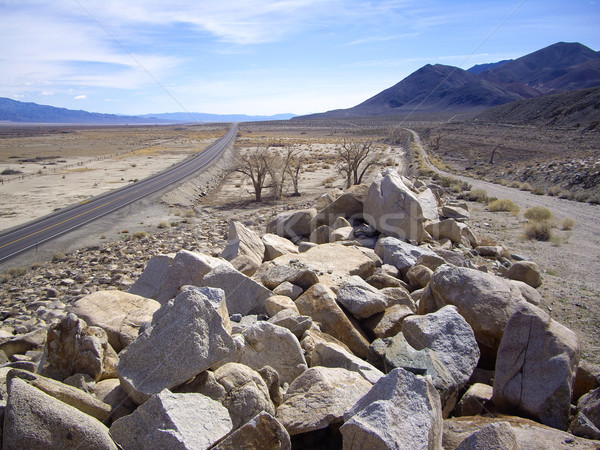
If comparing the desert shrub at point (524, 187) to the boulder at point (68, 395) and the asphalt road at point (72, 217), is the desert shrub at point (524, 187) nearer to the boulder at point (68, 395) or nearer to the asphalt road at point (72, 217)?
the asphalt road at point (72, 217)

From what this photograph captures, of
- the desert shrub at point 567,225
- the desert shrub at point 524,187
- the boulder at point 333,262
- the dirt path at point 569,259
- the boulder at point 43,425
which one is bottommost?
the dirt path at point 569,259

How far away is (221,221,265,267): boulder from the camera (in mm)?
10911

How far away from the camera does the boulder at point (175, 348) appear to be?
4.50 meters

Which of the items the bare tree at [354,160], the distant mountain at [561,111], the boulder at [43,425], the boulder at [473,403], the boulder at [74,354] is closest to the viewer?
the boulder at [43,425]

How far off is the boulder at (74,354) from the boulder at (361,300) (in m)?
3.80

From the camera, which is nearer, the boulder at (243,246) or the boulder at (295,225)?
the boulder at (243,246)

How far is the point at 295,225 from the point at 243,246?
17.6 ft

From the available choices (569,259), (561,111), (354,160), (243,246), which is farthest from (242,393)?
(561,111)

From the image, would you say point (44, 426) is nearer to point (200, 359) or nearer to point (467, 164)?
point (200, 359)

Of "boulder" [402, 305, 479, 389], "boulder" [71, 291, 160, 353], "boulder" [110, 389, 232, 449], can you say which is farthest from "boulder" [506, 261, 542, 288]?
"boulder" [110, 389, 232, 449]

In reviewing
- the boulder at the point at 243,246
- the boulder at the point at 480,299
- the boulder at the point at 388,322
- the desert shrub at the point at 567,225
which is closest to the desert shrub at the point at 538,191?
the desert shrub at the point at 567,225

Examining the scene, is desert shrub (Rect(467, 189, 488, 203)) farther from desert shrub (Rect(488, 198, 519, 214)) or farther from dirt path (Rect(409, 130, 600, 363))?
desert shrub (Rect(488, 198, 519, 214))

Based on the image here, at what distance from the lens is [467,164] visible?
5012 centimetres

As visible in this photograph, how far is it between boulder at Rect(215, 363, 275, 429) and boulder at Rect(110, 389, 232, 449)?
25cm
